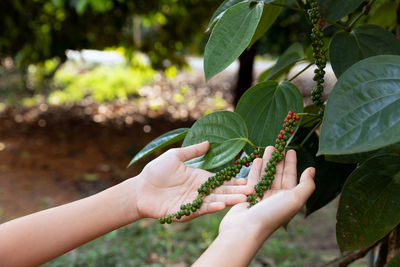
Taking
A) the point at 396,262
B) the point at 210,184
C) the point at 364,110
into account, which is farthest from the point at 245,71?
the point at 364,110

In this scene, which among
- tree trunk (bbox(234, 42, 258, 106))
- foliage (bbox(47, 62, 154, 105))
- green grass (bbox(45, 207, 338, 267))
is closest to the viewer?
green grass (bbox(45, 207, 338, 267))

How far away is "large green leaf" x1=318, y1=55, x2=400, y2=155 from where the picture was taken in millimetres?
470

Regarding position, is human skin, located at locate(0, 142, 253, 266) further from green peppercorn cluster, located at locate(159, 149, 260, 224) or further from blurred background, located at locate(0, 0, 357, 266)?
blurred background, located at locate(0, 0, 357, 266)

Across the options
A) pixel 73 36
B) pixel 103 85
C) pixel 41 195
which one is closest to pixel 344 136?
pixel 41 195

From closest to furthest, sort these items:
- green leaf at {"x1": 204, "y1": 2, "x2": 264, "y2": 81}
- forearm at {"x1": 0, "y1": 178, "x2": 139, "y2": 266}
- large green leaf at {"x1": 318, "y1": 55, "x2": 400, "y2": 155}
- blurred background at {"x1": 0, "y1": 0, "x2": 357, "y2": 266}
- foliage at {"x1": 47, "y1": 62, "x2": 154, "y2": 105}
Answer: large green leaf at {"x1": 318, "y1": 55, "x2": 400, "y2": 155} → green leaf at {"x1": 204, "y1": 2, "x2": 264, "y2": 81} → forearm at {"x1": 0, "y1": 178, "x2": 139, "y2": 266} → blurred background at {"x1": 0, "y1": 0, "x2": 357, "y2": 266} → foliage at {"x1": 47, "y1": 62, "x2": 154, "y2": 105}

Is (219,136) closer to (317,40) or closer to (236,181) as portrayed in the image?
(236,181)

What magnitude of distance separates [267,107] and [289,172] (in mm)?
106

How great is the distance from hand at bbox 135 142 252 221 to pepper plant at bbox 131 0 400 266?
19 mm

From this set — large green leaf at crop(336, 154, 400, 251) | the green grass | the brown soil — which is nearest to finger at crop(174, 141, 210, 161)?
large green leaf at crop(336, 154, 400, 251)

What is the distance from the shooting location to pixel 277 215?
24.9 inches

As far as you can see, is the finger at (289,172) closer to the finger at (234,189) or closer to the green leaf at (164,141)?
the finger at (234,189)

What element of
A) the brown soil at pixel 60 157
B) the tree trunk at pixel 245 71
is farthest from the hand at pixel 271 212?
the tree trunk at pixel 245 71

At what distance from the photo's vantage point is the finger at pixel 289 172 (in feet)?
2.25

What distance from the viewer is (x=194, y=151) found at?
72cm
